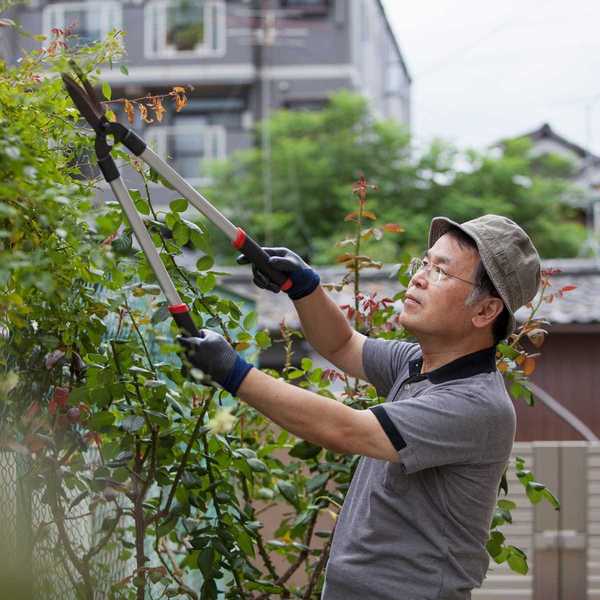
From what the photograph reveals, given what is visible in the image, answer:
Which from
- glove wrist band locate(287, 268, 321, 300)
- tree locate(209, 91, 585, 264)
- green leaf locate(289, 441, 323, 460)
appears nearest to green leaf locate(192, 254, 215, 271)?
glove wrist band locate(287, 268, 321, 300)

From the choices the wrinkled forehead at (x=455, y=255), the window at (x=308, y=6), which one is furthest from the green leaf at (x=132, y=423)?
the window at (x=308, y=6)

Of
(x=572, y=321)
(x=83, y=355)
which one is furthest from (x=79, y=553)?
(x=572, y=321)

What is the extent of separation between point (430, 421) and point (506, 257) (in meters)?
0.39

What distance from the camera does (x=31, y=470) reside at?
7.39 feet

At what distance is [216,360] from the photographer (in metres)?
1.84

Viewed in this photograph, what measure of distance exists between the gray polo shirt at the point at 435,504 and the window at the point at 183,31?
1849 centimetres

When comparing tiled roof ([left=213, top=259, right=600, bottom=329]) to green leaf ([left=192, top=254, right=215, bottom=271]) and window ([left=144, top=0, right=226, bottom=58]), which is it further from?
green leaf ([left=192, top=254, right=215, bottom=271])

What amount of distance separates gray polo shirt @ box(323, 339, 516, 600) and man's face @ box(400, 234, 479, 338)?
0.09m

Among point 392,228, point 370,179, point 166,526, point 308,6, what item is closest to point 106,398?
point 166,526

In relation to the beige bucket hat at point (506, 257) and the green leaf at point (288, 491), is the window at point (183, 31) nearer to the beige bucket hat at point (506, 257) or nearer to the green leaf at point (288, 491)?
the green leaf at point (288, 491)

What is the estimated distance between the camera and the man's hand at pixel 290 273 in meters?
2.18

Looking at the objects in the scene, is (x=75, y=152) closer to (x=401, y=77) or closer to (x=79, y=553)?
(x=79, y=553)

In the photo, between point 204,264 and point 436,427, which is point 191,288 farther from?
point 436,427

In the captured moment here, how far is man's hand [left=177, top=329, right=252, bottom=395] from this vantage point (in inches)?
72.2
